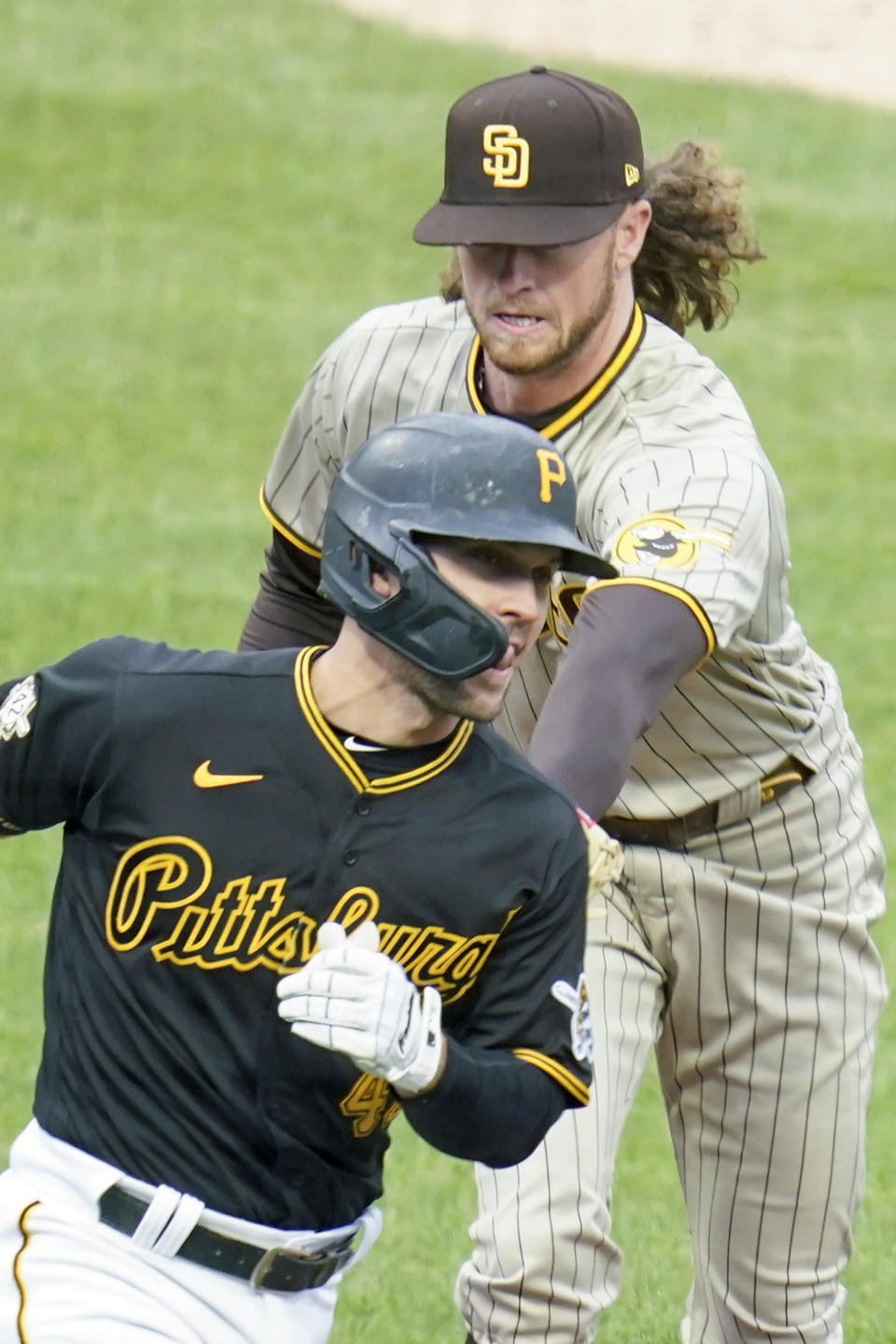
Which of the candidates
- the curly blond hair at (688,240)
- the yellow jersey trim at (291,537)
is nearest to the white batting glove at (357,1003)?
the yellow jersey trim at (291,537)

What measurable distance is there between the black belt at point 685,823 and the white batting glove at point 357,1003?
1.79m

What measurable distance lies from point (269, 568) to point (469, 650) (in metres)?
2.00

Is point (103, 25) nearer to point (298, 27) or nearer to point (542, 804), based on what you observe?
point (298, 27)

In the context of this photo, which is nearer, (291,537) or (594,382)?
(594,382)

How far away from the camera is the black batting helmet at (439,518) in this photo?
11.3ft

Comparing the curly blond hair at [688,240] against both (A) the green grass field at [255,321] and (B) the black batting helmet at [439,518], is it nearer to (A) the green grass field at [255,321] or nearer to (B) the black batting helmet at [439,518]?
(B) the black batting helmet at [439,518]

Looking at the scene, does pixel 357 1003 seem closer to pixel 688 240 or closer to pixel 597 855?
pixel 597 855

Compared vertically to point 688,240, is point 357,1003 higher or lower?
lower

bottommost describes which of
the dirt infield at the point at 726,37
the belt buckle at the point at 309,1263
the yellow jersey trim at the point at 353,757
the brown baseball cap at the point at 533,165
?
the dirt infield at the point at 726,37

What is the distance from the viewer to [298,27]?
2461 centimetres

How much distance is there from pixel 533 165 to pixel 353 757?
155cm

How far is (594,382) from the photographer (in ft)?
15.5

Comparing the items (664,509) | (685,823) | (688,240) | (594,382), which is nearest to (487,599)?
(664,509)

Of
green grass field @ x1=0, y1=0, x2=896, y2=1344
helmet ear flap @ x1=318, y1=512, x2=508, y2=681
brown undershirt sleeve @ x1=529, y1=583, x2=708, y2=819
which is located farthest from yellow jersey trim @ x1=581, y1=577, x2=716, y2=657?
green grass field @ x1=0, y1=0, x2=896, y2=1344
